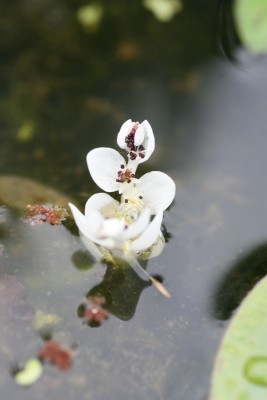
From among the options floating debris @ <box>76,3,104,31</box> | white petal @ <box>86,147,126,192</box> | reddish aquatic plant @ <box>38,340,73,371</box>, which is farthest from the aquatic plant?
floating debris @ <box>76,3,104,31</box>

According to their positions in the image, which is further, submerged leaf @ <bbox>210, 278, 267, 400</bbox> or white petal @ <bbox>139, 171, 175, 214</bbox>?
white petal @ <bbox>139, 171, 175, 214</bbox>

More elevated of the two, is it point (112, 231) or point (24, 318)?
point (112, 231)

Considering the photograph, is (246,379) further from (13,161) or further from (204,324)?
(13,161)

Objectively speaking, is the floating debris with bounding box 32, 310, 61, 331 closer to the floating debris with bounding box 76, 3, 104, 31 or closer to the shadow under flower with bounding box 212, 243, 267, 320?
the shadow under flower with bounding box 212, 243, 267, 320

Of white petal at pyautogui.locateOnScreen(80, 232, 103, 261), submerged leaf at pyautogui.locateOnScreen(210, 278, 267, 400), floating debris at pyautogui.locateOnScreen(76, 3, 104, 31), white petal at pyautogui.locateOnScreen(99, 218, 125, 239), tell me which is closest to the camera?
submerged leaf at pyautogui.locateOnScreen(210, 278, 267, 400)

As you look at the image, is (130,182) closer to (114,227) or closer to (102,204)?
(102,204)

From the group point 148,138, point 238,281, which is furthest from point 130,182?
point 238,281

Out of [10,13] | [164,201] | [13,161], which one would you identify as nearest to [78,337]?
[164,201]
